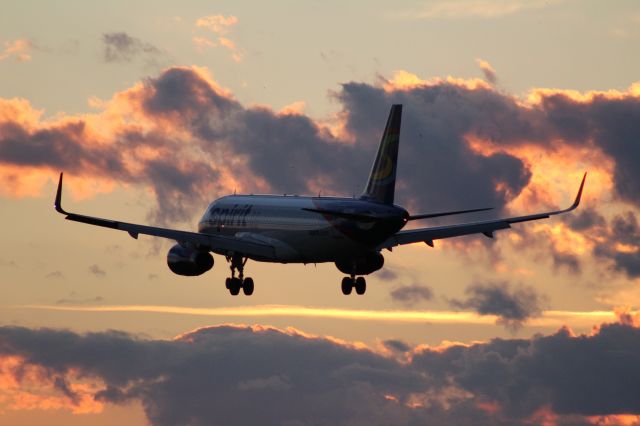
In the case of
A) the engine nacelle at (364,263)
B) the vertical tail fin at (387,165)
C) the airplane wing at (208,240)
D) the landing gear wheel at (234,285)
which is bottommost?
the landing gear wheel at (234,285)

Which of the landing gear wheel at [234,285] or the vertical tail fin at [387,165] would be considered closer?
the vertical tail fin at [387,165]

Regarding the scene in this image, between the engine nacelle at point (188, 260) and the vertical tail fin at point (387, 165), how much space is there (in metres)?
13.6

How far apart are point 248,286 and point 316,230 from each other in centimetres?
942

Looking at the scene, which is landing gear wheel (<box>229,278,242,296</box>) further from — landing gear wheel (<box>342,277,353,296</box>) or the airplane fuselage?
landing gear wheel (<box>342,277,353,296</box>)

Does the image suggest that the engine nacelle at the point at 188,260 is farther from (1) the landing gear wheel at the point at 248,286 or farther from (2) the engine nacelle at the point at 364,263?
(2) the engine nacelle at the point at 364,263

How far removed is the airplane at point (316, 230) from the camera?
107750 mm

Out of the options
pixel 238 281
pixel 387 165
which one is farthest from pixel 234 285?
pixel 387 165

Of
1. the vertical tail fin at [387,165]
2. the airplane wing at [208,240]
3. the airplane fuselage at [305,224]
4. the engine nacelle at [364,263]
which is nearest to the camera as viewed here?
the airplane fuselage at [305,224]

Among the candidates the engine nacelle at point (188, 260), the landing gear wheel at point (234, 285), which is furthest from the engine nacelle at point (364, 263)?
the engine nacelle at point (188, 260)

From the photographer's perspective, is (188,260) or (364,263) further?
(188,260)

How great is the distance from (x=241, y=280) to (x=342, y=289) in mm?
7157

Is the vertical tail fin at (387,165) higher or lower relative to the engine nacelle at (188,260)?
higher

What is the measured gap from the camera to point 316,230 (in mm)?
111438

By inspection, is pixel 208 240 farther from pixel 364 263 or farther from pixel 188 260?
pixel 364 263
